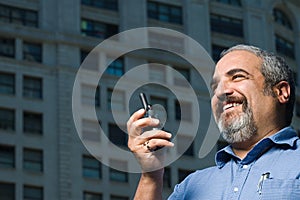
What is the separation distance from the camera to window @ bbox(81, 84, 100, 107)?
51.3 m

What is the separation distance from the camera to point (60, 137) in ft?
165

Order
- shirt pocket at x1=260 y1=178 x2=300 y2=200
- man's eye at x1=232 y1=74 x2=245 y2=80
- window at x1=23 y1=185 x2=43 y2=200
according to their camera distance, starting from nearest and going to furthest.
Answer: shirt pocket at x1=260 y1=178 x2=300 y2=200
man's eye at x1=232 y1=74 x2=245 y2=80
window at x1=23 y1=185 x2=43 y2=200

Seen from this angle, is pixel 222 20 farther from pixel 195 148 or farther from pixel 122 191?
pixel 122 191

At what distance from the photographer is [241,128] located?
6.02 m

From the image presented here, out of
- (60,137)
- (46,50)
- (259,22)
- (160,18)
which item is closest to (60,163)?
(60,137)

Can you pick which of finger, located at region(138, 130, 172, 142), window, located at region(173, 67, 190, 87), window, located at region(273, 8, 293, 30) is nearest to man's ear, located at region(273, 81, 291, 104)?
finger, located at region(138, 130, 172, 142)

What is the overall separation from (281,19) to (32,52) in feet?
52.3

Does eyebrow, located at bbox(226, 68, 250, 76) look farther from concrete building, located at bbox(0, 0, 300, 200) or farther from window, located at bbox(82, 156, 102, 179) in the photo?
window, located at bbox(82, 156, 102, 179)

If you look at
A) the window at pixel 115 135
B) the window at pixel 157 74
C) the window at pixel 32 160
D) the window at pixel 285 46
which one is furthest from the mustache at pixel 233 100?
the window at pixel 285 46

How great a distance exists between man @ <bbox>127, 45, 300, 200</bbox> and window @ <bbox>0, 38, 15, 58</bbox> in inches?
1771

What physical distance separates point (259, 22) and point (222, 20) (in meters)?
2.61

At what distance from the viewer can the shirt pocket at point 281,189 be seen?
18.6 feet

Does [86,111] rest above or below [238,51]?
above

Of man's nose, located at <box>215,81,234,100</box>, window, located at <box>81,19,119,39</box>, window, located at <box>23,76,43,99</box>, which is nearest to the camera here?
man's nose, located at <box>215,81,234,100</box>
